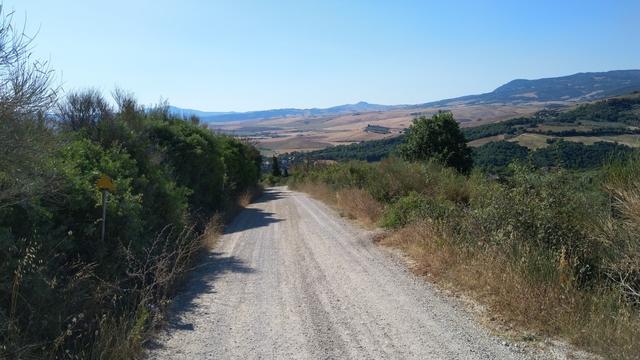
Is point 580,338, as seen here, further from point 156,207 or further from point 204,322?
point 156,207

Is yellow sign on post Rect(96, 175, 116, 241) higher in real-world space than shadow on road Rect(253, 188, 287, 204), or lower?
higher

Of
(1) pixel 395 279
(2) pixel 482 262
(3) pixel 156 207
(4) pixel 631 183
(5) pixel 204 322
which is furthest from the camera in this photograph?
(3) pixel 156 207

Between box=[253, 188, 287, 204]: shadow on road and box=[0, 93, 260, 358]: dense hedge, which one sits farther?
box=[253, 188, 287, 204]: shadow on road

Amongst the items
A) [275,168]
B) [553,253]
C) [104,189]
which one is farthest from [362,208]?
[275,168]

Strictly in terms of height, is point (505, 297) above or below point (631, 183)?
below

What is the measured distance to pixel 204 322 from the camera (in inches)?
268

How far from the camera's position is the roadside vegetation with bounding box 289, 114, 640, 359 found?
18.5 feet

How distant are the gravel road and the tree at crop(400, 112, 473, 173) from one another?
2053 cm

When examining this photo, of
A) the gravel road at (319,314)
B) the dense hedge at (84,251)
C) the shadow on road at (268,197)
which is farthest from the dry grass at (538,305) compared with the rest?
the shadow on road at (268,197)

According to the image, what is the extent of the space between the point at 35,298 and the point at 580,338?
5.70 m

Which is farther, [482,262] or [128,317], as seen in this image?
[482,262]

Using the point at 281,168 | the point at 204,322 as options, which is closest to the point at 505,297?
the point at 204,322

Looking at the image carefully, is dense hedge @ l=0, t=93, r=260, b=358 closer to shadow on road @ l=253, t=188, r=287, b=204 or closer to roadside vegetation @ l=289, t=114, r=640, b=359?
roadside vegetation @ l=289, t=114, r=640, b=359

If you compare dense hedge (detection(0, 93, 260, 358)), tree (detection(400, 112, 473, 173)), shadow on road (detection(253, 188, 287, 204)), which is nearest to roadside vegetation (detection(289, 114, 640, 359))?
dense hedge (detection(0, 93, 260, 358))
